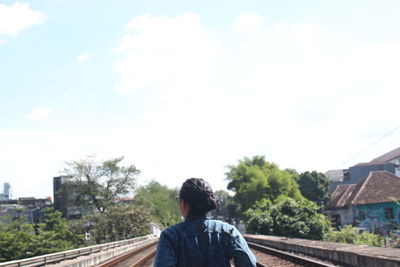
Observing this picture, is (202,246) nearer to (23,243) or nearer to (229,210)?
(23,243)

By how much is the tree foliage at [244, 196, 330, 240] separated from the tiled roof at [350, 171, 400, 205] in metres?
10.5

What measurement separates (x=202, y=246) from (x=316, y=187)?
7748 cm

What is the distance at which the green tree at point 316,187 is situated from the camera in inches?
3014

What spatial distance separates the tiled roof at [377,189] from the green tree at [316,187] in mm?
25786

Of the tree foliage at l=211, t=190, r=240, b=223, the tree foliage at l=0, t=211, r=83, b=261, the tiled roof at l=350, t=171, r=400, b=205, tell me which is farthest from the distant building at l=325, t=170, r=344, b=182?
the tree foliage at l=0, t=211, r=83, b=261

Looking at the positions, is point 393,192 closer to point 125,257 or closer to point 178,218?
point 125,257

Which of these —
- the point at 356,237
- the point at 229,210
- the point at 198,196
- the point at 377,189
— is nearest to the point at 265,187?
the point at 377,189

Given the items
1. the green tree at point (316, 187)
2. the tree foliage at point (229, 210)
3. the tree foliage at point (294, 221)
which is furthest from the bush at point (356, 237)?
the green tree at point (316, 187)

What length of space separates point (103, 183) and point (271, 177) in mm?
26989

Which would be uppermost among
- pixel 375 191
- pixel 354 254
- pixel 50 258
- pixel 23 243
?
pixel 375 191

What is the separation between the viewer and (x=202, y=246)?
247 cm

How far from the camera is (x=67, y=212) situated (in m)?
94.9

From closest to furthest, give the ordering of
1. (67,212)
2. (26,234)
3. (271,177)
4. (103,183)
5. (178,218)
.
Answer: (26,234) < (271,177) < (103,183) < (67,212) < (178,218)

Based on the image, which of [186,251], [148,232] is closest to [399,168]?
[148,232]
